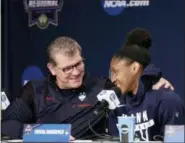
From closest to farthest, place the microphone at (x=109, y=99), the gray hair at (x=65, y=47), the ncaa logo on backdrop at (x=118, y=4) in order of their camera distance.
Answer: the microphone at (x=109, y=99), the gray hair at (x=65, y=47), the ncaa logo on backdrop at (x=118, y=4)

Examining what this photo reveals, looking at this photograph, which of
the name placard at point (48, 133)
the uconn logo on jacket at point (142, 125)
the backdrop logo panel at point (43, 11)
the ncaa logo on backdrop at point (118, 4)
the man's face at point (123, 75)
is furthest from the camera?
the backdrop logo panel at point (43, 11)

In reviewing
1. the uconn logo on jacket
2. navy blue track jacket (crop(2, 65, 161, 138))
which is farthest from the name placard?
navy blue track jacket (crop(2, 65, 161, 138))

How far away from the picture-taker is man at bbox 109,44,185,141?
235cm

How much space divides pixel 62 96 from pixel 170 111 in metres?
0.57

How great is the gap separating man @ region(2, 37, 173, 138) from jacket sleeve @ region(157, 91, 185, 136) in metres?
0.23

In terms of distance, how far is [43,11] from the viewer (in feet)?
15.5

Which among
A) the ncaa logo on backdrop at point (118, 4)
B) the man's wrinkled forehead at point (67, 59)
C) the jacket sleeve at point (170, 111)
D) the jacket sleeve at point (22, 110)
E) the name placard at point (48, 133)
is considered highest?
the ncaa logo on backdrop at point (118, 4)

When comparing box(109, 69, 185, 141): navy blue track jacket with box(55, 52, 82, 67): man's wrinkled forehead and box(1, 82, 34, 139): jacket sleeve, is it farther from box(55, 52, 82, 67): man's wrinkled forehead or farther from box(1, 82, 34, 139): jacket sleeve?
box(1, 82, 34, 139): jacket sleeve

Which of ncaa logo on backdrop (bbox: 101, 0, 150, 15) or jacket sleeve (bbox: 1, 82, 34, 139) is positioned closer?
jacket sleeve (bbox: 1, 82, 34, 139)

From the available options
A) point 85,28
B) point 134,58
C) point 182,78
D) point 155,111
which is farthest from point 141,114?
point 85,28

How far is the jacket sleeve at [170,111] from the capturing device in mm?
2354

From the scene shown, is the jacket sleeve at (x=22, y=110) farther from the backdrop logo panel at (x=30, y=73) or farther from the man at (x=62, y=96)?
the backdrop logo panel at (x=30, y=73)

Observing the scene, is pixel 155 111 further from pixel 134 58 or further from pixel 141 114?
pixel 134 58

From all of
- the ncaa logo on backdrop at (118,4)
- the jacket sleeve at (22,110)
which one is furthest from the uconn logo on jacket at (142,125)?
the ncaa logo on backdrop at (118,4)
